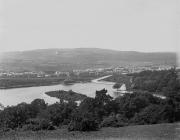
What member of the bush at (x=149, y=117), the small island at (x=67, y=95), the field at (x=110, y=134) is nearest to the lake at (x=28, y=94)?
the small island at (x=67, y=95)

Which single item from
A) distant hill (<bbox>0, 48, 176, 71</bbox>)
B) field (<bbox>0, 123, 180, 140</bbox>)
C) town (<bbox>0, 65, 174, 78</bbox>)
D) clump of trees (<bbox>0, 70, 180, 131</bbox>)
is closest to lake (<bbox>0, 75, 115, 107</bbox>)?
town (<bbox>0, 65, 174, 78</bbox>)

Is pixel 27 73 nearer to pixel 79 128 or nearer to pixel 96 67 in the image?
pixel 96 67

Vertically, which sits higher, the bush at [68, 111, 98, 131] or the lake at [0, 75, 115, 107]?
the bush at [68, 111, 98, 131]

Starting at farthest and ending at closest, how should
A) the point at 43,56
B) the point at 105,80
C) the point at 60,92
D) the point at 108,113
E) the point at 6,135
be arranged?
the point at 43,56 → the point at 105,80 → the point at 60,92 → the point at 108,113 → the point at 6,135

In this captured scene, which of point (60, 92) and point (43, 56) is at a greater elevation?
point (43, 56)

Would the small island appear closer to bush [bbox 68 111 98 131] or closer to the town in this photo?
the town

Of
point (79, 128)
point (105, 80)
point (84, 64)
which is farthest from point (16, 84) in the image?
point (79, 128)

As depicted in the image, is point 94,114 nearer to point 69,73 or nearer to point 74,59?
point 69,73

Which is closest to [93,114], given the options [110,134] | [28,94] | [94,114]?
[94,114]
